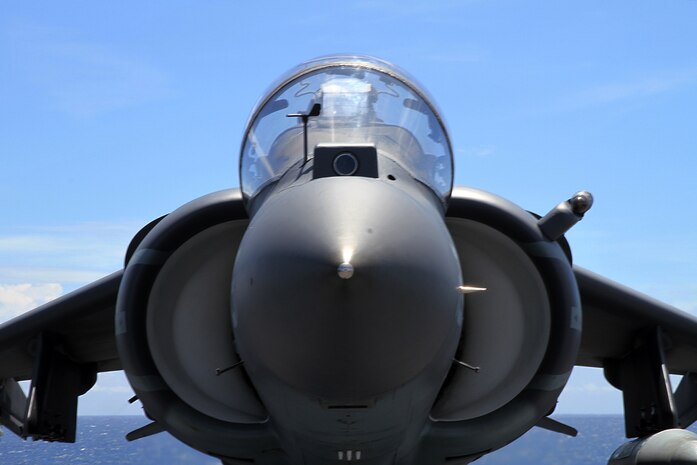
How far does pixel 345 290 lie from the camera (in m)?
4.05

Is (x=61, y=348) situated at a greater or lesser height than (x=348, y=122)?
lesser

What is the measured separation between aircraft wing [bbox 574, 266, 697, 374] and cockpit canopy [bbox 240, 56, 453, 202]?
220 cm

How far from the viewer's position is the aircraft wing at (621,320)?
25.3 ft

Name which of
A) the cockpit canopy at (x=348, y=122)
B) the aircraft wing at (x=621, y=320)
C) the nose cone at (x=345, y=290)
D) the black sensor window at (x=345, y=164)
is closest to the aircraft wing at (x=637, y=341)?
the aircraft wing at (x=621, y=320)

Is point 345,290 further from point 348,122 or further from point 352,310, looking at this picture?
point 348,122

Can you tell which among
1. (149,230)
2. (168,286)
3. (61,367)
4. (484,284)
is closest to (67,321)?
(61,367)

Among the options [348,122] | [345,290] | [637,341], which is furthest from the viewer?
[637,341]

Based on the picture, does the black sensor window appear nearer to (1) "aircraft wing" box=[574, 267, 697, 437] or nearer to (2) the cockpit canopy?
(2) the cockpit canopy

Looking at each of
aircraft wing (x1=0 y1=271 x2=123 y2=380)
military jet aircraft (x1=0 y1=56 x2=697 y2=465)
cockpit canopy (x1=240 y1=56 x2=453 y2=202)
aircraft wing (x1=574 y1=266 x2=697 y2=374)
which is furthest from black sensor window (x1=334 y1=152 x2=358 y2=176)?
aircraft wing (x1=0 y1=271 x2=123 y2=380)

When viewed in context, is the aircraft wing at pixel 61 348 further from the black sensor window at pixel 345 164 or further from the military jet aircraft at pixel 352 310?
the black sensor window at pixel 345 164

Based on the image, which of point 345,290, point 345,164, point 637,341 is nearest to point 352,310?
point 345,290

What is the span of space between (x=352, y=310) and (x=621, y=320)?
4.37 meters

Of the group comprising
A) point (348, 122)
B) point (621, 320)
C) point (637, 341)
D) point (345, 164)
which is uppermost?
point (348, 122)

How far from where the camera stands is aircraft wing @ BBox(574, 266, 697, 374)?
25.3 ft
